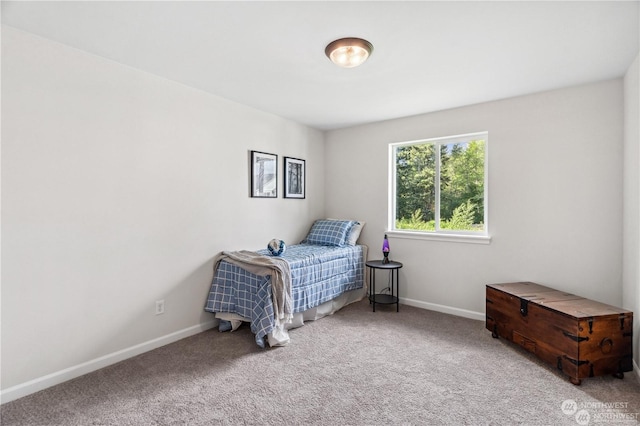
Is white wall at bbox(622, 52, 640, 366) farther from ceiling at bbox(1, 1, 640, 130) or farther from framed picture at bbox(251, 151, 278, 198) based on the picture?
framed picture at bbox(251, 151, 278, 198)

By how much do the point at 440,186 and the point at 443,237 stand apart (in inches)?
24.5

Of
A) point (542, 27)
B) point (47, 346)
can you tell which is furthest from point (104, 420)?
point (542, 27)

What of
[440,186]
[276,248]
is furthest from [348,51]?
[440,186]

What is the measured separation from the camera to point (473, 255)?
140 inches

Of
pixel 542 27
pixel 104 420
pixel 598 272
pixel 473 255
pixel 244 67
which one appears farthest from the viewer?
pixel 473 255

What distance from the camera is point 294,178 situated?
4277mm

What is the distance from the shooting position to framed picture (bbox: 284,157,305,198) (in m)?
4.13

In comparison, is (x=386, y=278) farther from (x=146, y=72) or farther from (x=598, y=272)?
(x=146, y=72)

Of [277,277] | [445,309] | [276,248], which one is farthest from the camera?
[445,309]

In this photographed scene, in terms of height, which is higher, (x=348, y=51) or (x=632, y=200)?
(x=348, y=51)

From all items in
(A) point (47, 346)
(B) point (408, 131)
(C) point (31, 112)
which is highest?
(B) point (408, 131)

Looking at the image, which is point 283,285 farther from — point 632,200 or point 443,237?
point 632,200

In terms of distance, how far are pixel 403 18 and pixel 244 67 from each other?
130 cm

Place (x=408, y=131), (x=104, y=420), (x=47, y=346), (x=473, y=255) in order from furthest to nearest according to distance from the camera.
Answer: (x=408, y=131) → (x=473, y=255) → (x=47, y=346) → (x=104, y=420)
